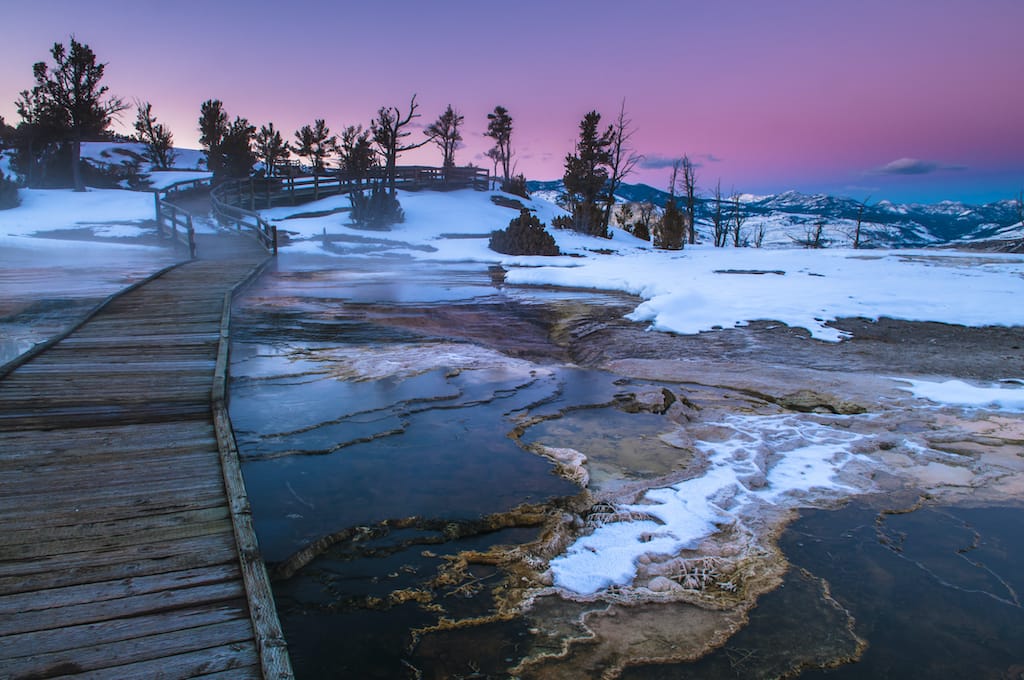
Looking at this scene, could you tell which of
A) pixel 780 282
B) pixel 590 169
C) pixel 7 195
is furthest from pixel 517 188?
pixel 780 282

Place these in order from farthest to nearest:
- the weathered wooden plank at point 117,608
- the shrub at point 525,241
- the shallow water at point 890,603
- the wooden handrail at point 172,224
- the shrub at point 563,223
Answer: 1. the shrub at point 563,223
2. the shrub at point 525,241
3. the wooden handrail at point 172,224
4. the shallow water at point 890,603
5. the weathered wooden plank at point 117,608

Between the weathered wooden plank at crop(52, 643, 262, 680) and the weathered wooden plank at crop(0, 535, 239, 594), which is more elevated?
the weathered wooden plank at crop(0, 535, 239, 594)

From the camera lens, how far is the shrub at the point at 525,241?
23562 mm

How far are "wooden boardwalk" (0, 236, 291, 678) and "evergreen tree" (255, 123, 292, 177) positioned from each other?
3644cm

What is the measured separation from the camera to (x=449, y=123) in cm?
4759

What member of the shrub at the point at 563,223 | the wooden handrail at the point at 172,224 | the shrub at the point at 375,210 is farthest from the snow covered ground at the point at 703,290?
the shrub at the point at 563,223

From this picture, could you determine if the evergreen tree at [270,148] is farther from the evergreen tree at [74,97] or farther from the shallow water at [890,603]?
the shallow water at [890,603]

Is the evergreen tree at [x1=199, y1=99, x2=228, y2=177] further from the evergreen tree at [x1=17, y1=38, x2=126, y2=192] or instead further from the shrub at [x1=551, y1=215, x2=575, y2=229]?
the shrub at [x1=551, y1=215, x2=575, y2=229]

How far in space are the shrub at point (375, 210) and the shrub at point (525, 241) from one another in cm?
754

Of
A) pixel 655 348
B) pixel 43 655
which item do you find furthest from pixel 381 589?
pixel 655 348

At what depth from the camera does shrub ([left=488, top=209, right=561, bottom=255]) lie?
77.3ft

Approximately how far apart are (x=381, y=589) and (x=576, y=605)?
975 mm

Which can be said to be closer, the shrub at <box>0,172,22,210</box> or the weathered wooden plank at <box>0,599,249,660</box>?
the weathered wooden plank at <box>0,599,249,660</box>

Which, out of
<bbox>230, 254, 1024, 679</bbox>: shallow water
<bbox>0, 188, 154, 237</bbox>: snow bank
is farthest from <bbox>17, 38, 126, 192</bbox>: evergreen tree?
<bbox>230, 254, 1024, 679</bbox>: shallow water
